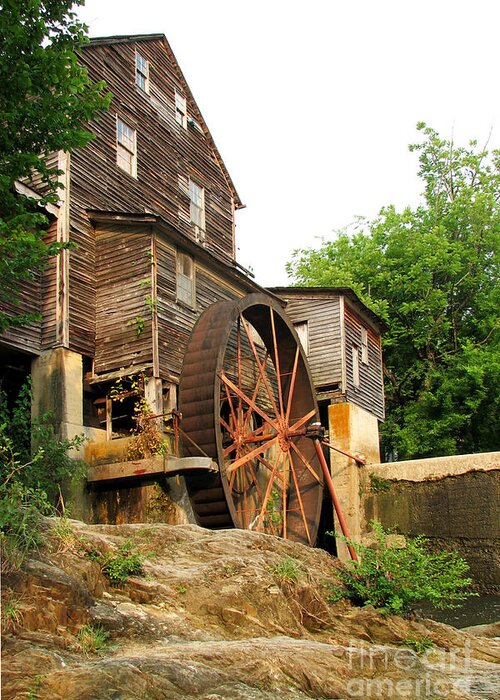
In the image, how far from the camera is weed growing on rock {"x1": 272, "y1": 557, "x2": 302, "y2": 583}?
8062mm

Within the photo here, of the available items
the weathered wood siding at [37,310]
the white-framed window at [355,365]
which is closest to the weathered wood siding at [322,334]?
the white-framed window at [355,365]

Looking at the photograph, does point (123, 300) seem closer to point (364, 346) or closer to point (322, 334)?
point (322, 334)

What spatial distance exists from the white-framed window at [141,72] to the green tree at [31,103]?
9.93m

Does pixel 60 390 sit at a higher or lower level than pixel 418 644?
higher

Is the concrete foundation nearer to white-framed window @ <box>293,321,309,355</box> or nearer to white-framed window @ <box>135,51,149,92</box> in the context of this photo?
white-framed window @ <box>135,51,149,92</box>

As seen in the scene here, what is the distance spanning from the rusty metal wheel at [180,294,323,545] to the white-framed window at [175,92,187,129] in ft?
18.7

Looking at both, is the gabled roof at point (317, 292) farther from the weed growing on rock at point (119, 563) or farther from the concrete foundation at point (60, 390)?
the weed growing on rock at point (119, 563)

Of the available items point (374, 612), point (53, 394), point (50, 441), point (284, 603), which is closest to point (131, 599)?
point (284, 603)

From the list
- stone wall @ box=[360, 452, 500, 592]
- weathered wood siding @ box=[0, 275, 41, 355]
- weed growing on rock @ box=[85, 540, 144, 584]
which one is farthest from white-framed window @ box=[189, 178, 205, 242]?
weed growing on rock @ box=[85, 540, 144, 584]

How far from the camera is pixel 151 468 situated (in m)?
13.3

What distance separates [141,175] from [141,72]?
9.07 feet

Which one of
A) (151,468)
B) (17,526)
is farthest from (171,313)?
(17,526)

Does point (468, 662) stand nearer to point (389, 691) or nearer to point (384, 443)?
point (389, 691)

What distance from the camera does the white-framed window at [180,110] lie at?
2019cm
